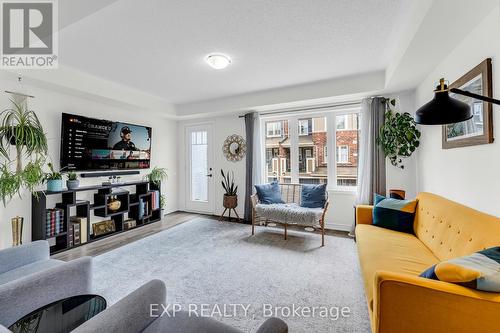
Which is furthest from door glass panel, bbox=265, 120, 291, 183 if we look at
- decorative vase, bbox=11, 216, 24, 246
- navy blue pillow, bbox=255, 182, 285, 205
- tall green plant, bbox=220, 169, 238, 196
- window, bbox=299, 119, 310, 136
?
decorative vase, bbox=11, 216, 24, 246

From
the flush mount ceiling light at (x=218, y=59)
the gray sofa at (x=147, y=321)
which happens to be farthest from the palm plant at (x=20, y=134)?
the gray sofa at (x=147, y=321)

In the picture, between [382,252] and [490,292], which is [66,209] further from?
[490,292]

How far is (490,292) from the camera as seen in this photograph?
1.02 meters

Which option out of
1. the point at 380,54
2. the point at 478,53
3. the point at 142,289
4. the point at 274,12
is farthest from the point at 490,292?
the point at 380,54

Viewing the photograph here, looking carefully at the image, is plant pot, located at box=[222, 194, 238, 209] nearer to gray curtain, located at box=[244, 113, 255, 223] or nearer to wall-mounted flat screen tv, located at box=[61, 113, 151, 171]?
gray curtain, located at box=[244, 113, 255, 223]

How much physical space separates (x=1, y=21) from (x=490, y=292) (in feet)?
12.8

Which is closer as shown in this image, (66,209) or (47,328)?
(47,328)

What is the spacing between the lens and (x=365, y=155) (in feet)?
12.3

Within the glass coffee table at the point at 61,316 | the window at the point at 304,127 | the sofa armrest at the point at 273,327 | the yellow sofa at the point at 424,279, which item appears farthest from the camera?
the window at the point at 304,127

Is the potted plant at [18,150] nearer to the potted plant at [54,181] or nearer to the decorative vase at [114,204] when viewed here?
the potted plant at [54,181]

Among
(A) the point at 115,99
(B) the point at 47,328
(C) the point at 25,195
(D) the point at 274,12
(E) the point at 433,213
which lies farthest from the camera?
(A) the point at 115,99

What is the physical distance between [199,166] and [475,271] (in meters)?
5.09

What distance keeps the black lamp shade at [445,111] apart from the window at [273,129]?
348 cm

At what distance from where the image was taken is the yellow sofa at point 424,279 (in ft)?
3.36
